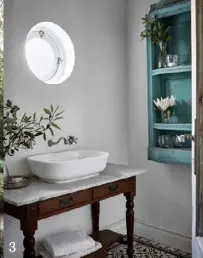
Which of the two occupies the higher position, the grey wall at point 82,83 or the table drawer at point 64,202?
the grey wall at point 82,83

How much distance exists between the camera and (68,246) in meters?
2.15

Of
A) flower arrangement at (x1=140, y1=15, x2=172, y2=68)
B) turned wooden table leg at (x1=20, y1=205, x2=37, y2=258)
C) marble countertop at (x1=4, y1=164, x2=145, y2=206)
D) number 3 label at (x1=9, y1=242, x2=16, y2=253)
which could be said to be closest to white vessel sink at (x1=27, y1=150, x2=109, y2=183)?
marble countertop at (x1=4, y1=164, x2=145, y2=206)

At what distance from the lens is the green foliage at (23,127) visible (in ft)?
6.44

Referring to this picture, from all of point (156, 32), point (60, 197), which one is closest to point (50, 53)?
point (156, 32)

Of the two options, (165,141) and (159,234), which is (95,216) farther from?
(165,141)

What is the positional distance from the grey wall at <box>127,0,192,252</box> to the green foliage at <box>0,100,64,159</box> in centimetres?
84

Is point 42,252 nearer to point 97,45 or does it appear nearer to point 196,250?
point 196,250

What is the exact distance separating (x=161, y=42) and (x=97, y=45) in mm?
535

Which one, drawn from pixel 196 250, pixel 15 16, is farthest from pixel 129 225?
pixel 15 16

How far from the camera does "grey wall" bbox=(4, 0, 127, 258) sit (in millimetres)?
2148

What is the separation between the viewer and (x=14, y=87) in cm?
213

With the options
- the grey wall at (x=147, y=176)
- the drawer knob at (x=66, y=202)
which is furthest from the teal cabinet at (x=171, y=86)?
the drawer knob at (x=66, y=202)

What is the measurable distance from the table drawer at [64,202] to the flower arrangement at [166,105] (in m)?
0.97

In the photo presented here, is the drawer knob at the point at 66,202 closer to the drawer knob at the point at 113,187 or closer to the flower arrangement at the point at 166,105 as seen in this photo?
the drawer knob at the point at 113,187
